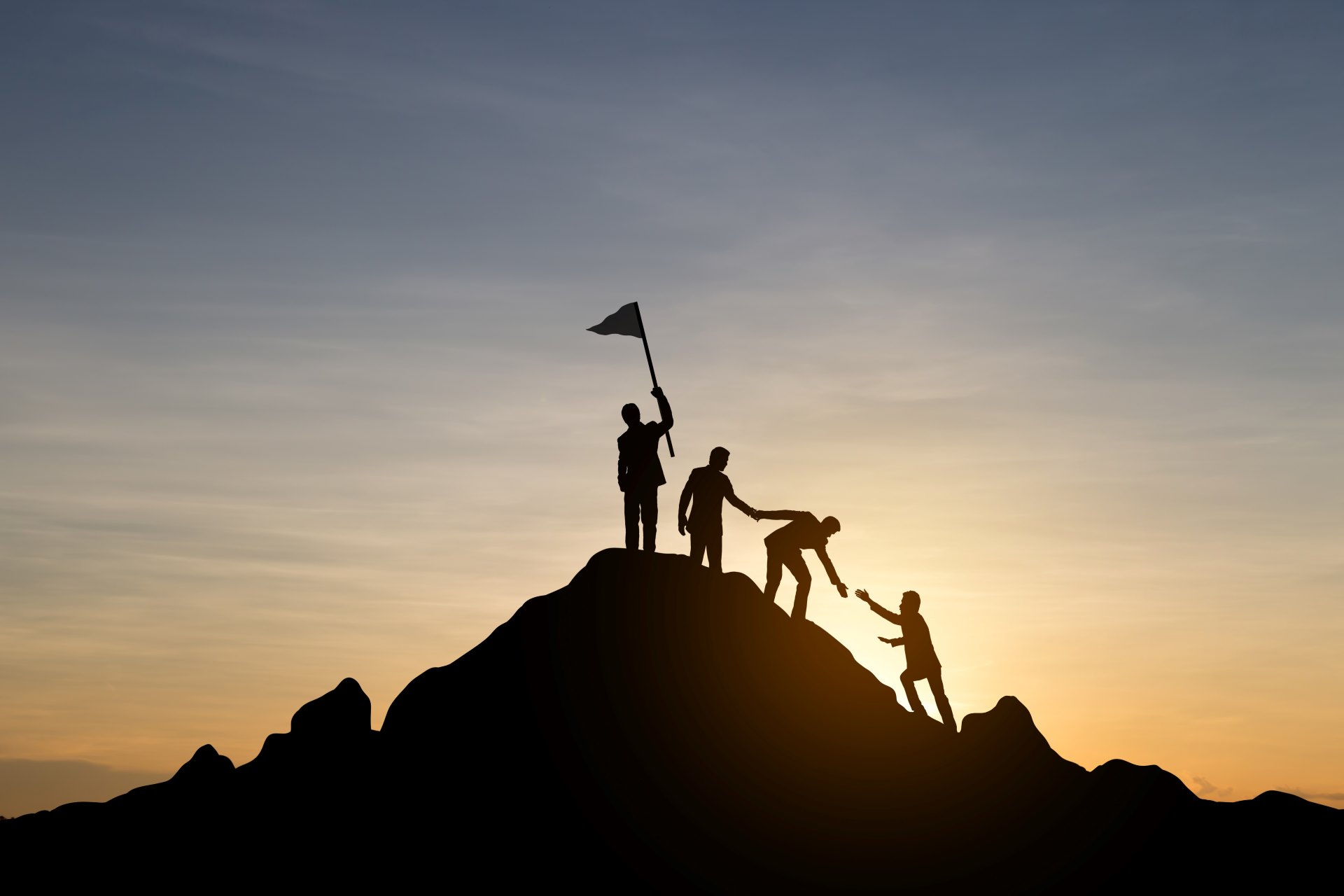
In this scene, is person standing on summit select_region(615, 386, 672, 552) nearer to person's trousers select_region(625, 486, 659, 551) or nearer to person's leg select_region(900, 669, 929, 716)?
person's trousers select_region(625, 486, 659, 551)

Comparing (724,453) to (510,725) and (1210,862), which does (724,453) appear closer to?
(510,725)

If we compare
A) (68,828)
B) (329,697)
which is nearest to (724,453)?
(329,697)

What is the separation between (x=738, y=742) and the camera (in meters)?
22.3

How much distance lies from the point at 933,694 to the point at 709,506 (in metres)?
5.89

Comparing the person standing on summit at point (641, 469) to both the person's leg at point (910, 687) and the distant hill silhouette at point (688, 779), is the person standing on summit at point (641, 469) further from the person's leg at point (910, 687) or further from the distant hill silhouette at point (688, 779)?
the person's leg at point (910, 687)

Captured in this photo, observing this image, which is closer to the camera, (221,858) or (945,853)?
(945,853)

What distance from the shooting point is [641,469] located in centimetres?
2417

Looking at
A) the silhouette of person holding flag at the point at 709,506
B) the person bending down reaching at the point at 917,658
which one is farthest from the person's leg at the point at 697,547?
the person bending down reaching at the point at 917,658

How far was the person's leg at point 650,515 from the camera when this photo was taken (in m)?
24.5

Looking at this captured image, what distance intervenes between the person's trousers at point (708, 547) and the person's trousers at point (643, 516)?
0.81 meters

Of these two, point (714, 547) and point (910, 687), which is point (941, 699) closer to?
point (910, 687)

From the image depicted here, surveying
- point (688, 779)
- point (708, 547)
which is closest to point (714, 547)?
point (708, 547)

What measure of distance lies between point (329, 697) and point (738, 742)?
36.8ft

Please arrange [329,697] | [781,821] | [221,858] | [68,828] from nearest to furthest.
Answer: [781,821]
[221,858]
[329,697]
[68,828]
